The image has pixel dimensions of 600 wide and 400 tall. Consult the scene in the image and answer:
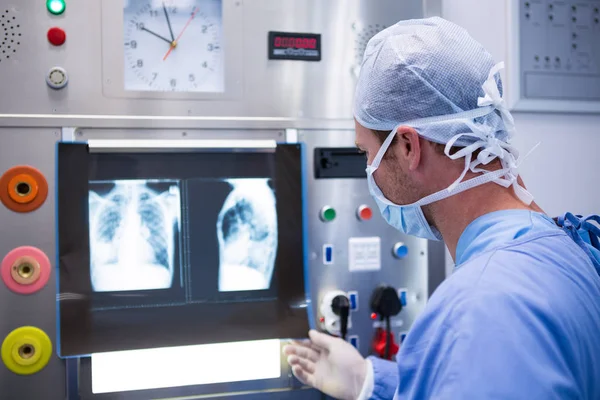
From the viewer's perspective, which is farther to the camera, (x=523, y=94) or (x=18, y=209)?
(x=523, y=94)

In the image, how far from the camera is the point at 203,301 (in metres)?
1.43

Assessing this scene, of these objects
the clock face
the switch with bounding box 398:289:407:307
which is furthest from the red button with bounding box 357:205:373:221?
the clock face

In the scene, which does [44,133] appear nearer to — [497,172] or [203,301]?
[203,301]

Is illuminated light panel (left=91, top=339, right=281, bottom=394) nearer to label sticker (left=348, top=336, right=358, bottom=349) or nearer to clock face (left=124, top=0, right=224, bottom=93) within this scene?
label sticker (left=348, top=336, right=358, bottom=349)

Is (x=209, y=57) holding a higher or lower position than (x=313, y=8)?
lower

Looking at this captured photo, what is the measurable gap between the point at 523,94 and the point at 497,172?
0.86 metres

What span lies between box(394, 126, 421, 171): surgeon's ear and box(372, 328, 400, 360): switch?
66 centimetres

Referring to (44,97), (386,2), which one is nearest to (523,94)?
(386,2)

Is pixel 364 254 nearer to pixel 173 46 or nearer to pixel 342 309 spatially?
pixel 342 309

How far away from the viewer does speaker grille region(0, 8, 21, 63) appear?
133 centimetres

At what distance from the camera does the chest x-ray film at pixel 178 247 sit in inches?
53.4

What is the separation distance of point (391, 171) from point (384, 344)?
650 millimetres

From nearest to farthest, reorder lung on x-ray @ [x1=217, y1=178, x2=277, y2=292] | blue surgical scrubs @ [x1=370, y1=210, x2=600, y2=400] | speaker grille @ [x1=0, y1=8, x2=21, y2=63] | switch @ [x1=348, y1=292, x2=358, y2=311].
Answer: blue surgical scrubs @ [x1=370, y1=210, x2=600, y2=400]
speaker grille @ [x1=0, y1=8, x2=21, y2=63]
lung on x-ray @ [x1=217, y1=178, x2=277, y2=292]
switch @ [x1=348, y1=292, x2=358, y2=311]

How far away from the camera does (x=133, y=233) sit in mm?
1384
